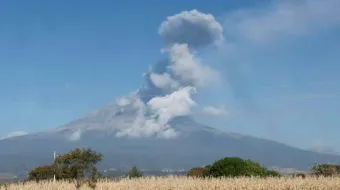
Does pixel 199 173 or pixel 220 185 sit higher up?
pixel 199 173

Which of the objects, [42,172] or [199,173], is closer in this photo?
[199,173]

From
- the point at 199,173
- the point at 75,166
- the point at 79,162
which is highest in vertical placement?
the point at 79,162

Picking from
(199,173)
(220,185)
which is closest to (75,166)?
(199,173)

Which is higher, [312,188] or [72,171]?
[72,171]

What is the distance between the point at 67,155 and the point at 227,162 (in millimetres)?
39912

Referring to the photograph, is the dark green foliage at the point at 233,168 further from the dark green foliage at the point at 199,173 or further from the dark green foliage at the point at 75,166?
the dark green foliage at the point at 75,166

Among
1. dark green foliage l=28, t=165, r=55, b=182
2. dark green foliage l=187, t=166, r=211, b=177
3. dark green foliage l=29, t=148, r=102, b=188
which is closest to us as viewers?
dark green foliage l=187, t=166, r=211, b=177

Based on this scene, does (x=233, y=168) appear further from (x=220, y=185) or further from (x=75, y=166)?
(x=75, y=166)

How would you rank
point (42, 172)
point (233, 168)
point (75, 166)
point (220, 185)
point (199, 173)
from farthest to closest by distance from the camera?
point (42, 172), point (75, 166), point (199, 173), point (233, 168), point (220, 185)

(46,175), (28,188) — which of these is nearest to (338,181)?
(28,188)

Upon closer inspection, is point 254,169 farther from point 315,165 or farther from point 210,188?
point 315,165

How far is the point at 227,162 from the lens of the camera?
4806 cm

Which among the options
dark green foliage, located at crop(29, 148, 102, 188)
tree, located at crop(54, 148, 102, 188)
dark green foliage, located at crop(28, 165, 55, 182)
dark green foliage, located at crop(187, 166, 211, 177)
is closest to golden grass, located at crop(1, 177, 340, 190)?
dark green foliage, located at crop(187, 166, 211, 177)

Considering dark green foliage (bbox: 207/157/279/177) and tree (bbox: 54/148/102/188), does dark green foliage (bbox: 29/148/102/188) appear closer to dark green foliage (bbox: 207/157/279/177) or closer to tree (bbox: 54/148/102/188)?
tree (bbox: 54/148/102/188)
